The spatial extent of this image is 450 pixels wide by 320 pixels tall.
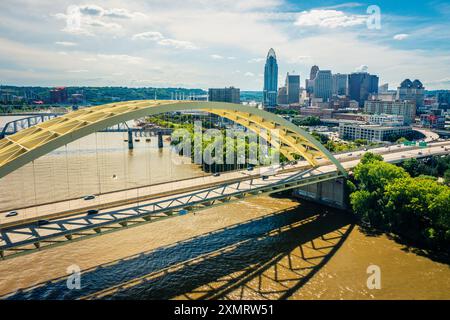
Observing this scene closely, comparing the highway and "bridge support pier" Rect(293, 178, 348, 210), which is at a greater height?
the highway

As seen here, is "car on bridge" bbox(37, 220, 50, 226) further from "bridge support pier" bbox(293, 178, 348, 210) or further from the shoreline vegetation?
"bridge support pier" bbox(293, 178, 348, 210)

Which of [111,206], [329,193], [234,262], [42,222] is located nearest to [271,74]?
[329,193]

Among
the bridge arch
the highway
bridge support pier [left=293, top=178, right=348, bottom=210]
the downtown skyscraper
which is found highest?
the downtown skyscraper

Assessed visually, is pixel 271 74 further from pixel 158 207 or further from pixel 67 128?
pixel 67 128

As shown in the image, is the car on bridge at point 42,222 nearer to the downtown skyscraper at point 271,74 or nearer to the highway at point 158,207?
the highway at point 158,207

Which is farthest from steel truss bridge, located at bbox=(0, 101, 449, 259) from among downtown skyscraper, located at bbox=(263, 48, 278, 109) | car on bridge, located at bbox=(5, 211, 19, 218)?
downtown skyscraper, located at bbox=(263, 48, 278, 109)
